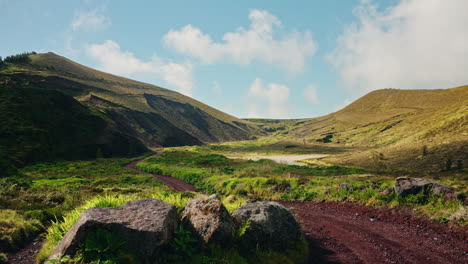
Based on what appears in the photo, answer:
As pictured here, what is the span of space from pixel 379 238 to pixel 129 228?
11.8 m

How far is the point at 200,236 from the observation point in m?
8.72

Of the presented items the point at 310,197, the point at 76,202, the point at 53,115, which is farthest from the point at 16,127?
the point at 310,197

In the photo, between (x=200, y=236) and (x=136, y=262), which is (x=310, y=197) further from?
(x=136, y=262)

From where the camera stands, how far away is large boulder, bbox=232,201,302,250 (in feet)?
32.7

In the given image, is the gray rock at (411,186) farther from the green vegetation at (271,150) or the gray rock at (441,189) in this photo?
the green vegetation at (271,150)

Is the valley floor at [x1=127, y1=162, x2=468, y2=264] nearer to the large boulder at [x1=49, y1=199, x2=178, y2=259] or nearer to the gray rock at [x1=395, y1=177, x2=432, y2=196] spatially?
the gray rock at [x1=395, y1=177, x2=432, y2=196]

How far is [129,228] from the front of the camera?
7430 millimetres

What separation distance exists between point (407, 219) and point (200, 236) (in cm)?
1317

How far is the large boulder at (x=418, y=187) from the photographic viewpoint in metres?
15.5

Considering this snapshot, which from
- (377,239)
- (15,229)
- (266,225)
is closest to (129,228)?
(266,225)

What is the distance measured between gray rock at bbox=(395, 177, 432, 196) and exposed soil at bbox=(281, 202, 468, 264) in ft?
6.42

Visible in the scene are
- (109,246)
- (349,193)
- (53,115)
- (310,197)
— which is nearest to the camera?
(109,246)

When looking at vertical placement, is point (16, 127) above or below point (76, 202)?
above

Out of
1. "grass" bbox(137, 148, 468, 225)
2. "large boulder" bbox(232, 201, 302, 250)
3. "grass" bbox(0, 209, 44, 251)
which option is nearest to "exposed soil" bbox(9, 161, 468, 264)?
"grass" bbox(0, 209, 44, 251)
